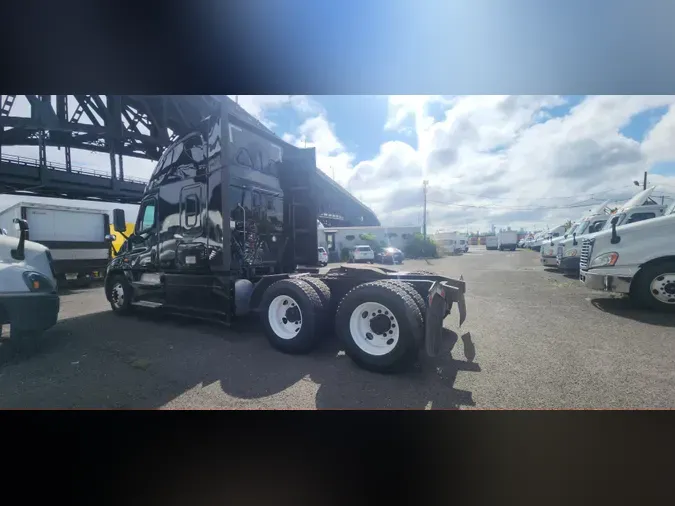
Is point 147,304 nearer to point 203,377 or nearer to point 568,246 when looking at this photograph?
point 203,377

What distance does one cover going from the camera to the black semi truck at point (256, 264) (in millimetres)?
2719

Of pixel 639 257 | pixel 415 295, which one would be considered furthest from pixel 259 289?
pixel 639 257

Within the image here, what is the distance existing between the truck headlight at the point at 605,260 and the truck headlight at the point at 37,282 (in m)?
6.80

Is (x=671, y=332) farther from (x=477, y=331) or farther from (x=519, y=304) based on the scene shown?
(x=477, y=331)

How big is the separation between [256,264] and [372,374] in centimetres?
208

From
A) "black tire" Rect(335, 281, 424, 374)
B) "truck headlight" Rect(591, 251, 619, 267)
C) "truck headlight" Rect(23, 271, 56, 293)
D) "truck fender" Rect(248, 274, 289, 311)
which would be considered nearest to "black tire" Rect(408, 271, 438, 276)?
"black tire" Rect(335, 281, 424, 374)

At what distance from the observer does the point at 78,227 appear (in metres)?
3.25

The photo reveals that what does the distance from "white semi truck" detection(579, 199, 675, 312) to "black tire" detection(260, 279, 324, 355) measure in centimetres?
405

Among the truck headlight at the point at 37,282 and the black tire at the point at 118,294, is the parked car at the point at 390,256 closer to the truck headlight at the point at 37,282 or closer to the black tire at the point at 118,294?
the truck headlight at the point at 37,282

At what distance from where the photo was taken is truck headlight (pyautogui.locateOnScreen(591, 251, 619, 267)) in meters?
4.11

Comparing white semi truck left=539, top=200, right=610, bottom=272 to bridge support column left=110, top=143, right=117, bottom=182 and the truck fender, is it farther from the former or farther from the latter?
bridge support column left=110, top=143, right=117, bottom=182

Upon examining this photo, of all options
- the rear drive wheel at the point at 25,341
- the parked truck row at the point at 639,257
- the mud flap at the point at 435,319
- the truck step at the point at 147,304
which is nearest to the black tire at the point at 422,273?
the mud flap at the point at 435,319

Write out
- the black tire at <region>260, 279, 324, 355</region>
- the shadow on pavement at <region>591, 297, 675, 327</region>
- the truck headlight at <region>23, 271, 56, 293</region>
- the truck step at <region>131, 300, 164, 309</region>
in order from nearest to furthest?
the truck headlight at <region>23, 271, 56, 293</region>
the black tire at <region>260, 279, 324, 355</region>
the shadow on pavement at <region>591, 297, 675, 327</region>
the truck step at <region>131, 300, 164, 309</region>
